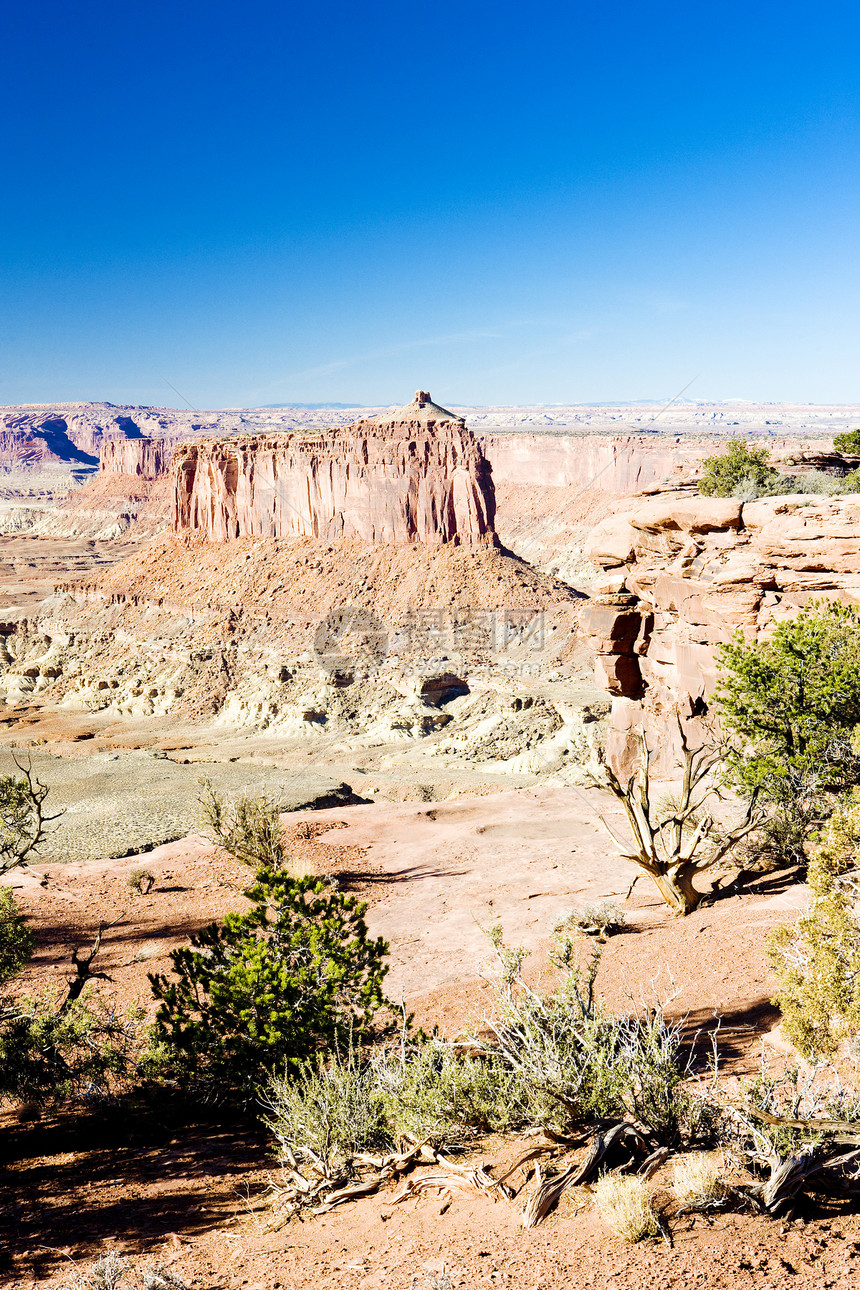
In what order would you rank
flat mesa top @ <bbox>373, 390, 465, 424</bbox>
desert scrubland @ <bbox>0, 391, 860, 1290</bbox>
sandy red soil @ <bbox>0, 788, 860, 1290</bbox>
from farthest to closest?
1. flat mesa top @ <bbox>373, 390, 465, 424</bbox>
2. desert scrubland @ <bbox>0, 391, 860, 1290</bbox>
3. sandy red soil @ <bbox>0, 788, 860, 1290</bbox>

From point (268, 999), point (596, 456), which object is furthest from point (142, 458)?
point (268, 999)

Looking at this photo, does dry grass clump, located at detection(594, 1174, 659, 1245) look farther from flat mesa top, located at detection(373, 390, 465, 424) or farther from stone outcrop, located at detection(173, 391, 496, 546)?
flat mesa top, located at detection(373, 390, 465, 424)

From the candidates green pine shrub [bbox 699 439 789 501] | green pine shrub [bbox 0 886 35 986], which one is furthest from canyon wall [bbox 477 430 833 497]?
green pine shrub [bbox 0 886 35 986]

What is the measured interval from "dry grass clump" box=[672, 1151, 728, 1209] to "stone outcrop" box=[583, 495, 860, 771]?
12834mm

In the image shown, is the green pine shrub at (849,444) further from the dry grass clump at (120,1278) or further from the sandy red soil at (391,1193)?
the dry grass clump at (120,1278)

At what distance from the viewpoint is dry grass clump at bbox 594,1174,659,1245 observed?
4496 mm

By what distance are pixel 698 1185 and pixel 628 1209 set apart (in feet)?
1.53

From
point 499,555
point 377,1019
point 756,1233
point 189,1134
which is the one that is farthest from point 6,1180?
point 499,555

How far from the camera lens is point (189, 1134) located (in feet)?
26.8

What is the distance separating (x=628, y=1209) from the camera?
4523 mm

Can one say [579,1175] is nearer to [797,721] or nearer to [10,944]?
[10,944]

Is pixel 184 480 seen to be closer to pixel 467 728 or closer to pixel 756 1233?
pixel 467 728

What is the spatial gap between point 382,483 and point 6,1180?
5615 centimetres

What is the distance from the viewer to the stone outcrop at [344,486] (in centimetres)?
6041
